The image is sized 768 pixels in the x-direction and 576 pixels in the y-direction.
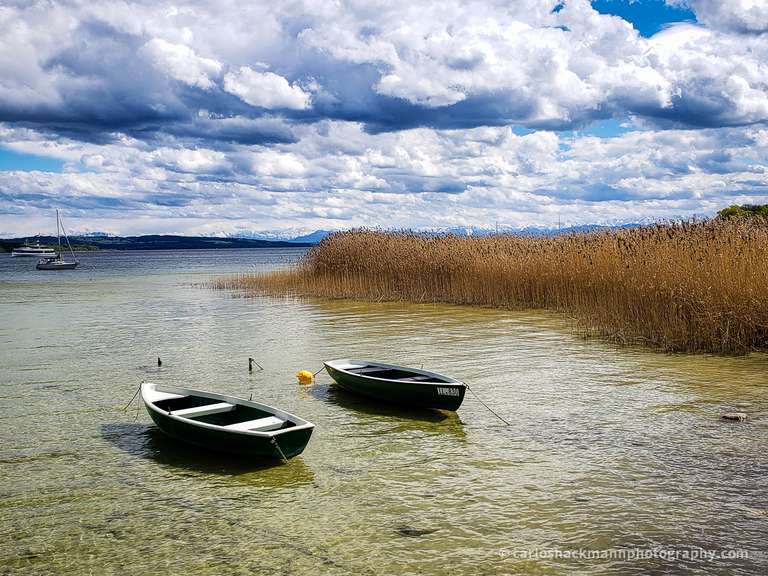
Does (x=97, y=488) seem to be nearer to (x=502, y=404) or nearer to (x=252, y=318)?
(x=502, y=404)

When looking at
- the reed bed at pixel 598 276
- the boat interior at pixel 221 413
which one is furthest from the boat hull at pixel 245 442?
the reed bed at pixel 598 276

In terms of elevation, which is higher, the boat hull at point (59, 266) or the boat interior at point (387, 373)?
the boat hull at point (59, 266)

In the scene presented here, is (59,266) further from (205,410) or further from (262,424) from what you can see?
(262,424)

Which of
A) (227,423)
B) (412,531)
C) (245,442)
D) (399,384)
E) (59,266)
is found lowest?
(412,531)

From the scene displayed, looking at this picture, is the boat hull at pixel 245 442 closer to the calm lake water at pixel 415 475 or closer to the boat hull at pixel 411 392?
the calm lake water at pixel 415 475

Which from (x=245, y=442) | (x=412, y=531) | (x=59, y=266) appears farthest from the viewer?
(x=59, y=266)

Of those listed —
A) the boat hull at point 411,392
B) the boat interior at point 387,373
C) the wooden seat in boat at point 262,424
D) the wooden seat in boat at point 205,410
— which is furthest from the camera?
the boat interior at point 387,373

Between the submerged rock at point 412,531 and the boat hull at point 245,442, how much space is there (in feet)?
6.15

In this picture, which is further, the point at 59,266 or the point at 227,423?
the point at 59,266

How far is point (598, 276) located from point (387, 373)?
982 cm

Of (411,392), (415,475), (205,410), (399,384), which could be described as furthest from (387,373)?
(415,475)

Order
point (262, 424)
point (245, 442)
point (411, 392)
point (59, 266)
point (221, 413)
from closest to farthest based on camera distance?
point (245, 442) → point (262, 424) → point (221, 413) → point (411, 392) → point (59, 266)

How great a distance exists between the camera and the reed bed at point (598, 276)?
1402cm

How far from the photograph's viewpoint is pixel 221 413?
9.15 m
